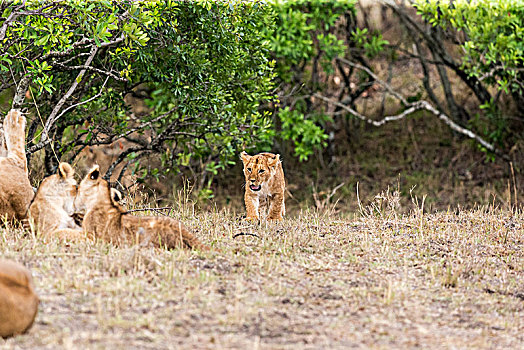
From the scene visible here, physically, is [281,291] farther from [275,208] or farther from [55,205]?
[275,208]

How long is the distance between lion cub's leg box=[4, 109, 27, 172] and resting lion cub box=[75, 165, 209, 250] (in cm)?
93

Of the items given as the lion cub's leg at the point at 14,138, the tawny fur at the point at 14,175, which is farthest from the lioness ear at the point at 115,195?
the lion cub's leg at the point at 14,138

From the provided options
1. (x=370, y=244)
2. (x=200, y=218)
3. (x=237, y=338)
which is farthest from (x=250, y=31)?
(x=237, y=338)

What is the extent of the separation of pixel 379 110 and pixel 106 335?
12.7 metres

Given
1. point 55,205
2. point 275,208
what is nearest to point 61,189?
point 55,205

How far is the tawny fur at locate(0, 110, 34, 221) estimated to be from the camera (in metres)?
5.99

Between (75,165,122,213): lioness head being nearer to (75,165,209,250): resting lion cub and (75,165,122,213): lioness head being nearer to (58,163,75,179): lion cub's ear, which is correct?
(75,165,209,250): resting lion cub

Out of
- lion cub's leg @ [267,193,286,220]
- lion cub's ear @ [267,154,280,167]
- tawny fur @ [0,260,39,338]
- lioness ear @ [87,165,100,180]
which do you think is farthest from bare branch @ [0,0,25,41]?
tawny fur @ [0,260,39,338]

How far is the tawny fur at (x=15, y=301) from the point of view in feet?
12.6

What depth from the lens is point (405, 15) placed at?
13.1 meters

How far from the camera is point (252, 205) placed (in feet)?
23.3

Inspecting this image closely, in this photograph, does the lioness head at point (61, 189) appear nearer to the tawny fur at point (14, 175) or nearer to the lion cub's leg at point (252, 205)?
the tawny fur at point (14, 175)

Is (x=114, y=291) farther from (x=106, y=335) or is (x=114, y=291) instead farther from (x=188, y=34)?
(x=188, y=34)

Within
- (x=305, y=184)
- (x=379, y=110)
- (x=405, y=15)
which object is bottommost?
(x=305, y=184)
